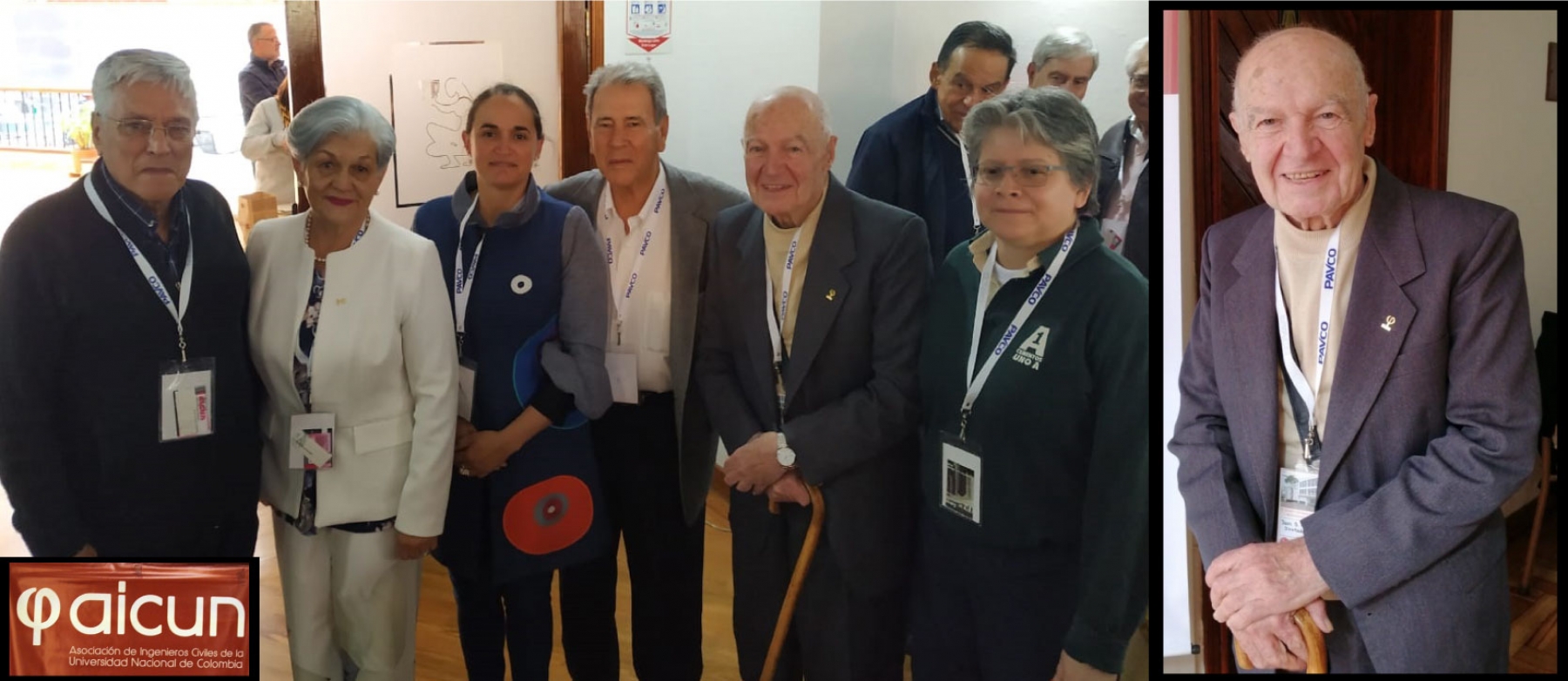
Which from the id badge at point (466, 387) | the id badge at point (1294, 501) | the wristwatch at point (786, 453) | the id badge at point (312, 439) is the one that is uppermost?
the id badge at point (466, 387)

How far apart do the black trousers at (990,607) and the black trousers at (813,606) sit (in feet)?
0.28

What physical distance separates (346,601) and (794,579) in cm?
102

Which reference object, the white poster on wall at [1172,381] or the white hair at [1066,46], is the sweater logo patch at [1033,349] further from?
the white hair at [1066,46]

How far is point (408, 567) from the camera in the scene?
94.7 inches

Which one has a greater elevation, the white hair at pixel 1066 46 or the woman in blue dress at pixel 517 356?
the white hair at pixel 1066 46

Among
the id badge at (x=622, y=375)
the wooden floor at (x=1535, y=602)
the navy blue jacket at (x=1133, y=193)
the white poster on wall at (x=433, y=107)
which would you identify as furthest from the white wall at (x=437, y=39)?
the wooden floor at (x=1535, y=602)

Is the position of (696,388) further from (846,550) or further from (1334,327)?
(1334,327)

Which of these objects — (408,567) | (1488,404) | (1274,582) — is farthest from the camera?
(408,567)

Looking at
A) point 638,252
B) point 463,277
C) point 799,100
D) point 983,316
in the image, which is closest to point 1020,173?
point 983,316

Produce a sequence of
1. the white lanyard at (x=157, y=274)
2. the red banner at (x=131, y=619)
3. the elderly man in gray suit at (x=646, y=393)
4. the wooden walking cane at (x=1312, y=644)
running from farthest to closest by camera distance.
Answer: the red banner at (x=131, y=619)
the elderly man in gray suit at (x=646, y=393)
the white lanyard at (x=157, y=274)
the wooden walking cane at (x=1312, y=644)

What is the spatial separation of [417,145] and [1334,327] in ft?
6.36

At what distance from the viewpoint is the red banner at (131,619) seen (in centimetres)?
241

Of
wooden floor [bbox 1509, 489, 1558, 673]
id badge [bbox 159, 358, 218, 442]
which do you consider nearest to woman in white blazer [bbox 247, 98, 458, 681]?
id badge [bbox 159, 358, 218, 442]

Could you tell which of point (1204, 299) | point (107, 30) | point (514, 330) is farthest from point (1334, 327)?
point (107, 30)
